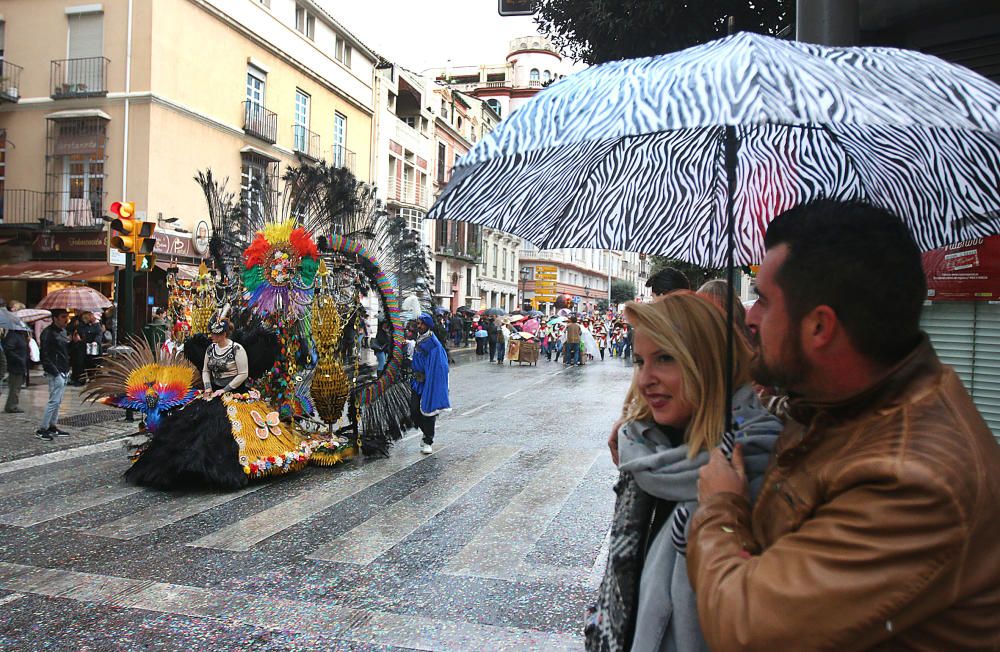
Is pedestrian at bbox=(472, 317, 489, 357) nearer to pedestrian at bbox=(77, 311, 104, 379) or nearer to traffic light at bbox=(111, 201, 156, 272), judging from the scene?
pedestrian at bbox=(77, 311, 104, 379)

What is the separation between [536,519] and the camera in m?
5.93

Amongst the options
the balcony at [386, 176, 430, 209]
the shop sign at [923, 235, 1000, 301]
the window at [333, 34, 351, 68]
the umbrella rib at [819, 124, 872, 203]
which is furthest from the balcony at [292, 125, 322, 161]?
the umbrella rib at [819, 124, 872, 203]

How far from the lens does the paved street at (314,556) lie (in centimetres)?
380

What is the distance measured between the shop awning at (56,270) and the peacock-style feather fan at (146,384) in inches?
562

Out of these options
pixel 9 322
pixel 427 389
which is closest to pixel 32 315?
pixel 9 322

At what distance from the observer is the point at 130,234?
11281 millimetres

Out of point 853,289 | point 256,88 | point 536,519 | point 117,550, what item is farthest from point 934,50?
point 256,88

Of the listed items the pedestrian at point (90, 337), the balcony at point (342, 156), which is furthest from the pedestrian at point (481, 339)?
the pedestrian at point (90, 337)

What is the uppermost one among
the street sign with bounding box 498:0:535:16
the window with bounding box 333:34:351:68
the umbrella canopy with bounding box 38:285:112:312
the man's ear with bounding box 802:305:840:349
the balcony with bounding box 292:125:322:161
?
the window with bounding box 333:34:351:68

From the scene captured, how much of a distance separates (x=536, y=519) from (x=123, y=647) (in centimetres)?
320

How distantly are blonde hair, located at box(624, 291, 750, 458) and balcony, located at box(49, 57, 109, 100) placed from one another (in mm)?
23403

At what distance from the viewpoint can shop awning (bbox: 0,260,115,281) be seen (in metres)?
20.3

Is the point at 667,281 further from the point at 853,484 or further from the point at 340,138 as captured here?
the point at 340,138

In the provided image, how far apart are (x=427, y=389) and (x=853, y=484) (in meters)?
7.90
